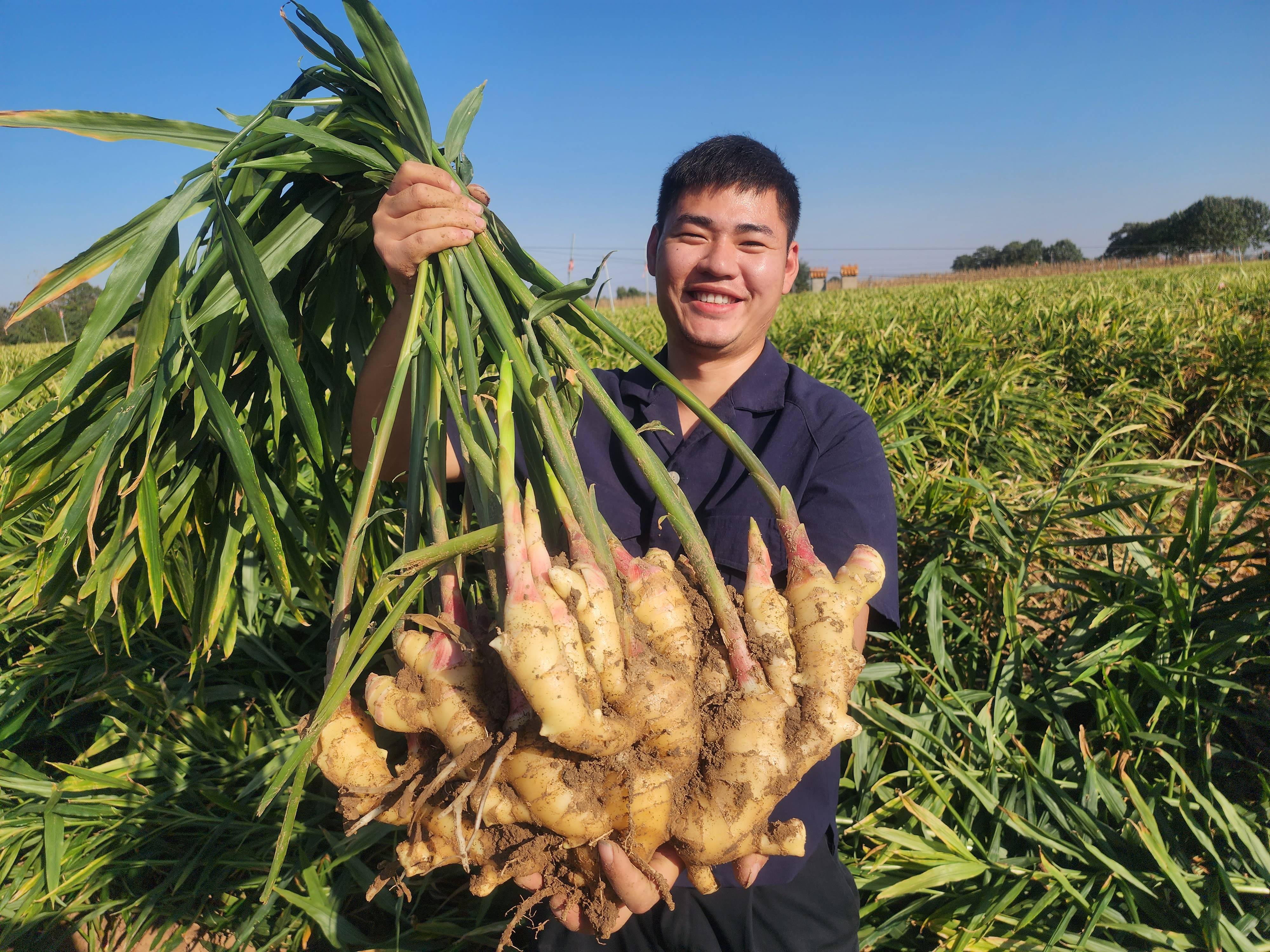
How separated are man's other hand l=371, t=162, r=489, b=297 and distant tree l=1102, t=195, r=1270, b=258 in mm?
57126

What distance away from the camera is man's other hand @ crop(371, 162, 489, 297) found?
3.56 feet

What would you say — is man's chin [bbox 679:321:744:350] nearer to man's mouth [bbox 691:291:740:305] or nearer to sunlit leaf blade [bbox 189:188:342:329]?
man's mouth [bbox 691:291:740:305]

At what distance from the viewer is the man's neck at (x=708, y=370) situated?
157 cm

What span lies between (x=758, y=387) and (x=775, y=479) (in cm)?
25

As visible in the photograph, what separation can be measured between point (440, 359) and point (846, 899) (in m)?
1.21

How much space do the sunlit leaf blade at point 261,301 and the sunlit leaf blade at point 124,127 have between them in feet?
0.59

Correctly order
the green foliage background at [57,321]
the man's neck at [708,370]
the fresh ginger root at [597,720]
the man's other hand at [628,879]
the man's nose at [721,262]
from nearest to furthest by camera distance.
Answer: the fresh ginger root at [597,720] → the man's other hand at [628,879] → the man's nose at [721,262] → the man's neck at [708,370] → the green foliage background at [57,321]

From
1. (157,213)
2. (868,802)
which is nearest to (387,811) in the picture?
(157,213)

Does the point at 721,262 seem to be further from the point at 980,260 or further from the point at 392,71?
the point at 980,260

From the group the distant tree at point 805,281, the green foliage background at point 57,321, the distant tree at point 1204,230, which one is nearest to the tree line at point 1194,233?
the distant tree at point 1204,230

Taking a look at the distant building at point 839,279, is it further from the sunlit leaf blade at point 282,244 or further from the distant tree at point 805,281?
the sunlit leaf blade at point 282,244

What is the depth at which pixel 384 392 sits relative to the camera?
4.32 feet

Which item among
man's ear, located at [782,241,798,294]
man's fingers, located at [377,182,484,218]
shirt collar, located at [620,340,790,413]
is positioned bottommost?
shirt collar, located at [620,340,790,413]

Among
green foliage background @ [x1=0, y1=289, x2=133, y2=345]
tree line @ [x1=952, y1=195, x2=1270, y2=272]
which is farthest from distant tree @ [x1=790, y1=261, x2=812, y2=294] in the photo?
green foliage background @ [x1=0, y1=289, x2=133, y2=345]
